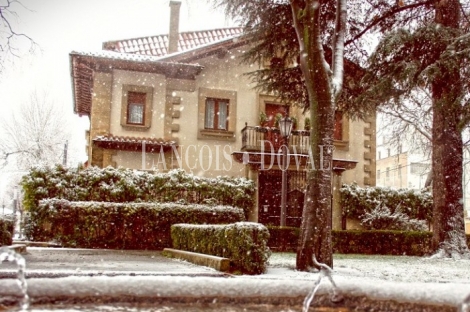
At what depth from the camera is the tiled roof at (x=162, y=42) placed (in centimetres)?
2283

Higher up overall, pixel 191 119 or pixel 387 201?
pixel 191 119

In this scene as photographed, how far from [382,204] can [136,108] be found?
1069cm

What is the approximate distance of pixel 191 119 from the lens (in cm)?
2194

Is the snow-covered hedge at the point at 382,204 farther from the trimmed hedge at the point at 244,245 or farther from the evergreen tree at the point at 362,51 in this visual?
the trimmed hedge at the point at 244,245

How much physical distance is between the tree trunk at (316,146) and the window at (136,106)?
514 inches

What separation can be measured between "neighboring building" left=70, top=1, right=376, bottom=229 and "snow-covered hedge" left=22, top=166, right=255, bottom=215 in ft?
5.95

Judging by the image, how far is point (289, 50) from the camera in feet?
46.5

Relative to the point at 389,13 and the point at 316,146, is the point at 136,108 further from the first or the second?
the point at 316,146

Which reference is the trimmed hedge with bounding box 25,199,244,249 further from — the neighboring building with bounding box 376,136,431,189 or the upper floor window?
the neighboring building with bounding box 376,136,431,189

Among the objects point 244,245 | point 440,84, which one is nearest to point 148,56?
point 440,84

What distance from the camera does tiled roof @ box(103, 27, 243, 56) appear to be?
74.9ft

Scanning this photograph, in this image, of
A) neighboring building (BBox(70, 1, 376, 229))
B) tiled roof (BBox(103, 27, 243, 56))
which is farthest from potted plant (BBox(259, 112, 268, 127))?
tiled roof (BBox(103, 27, 243, 56))

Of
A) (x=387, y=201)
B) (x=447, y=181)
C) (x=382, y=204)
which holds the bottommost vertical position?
(x=382, y=204)

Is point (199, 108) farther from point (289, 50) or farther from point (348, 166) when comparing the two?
point (289, 50)
